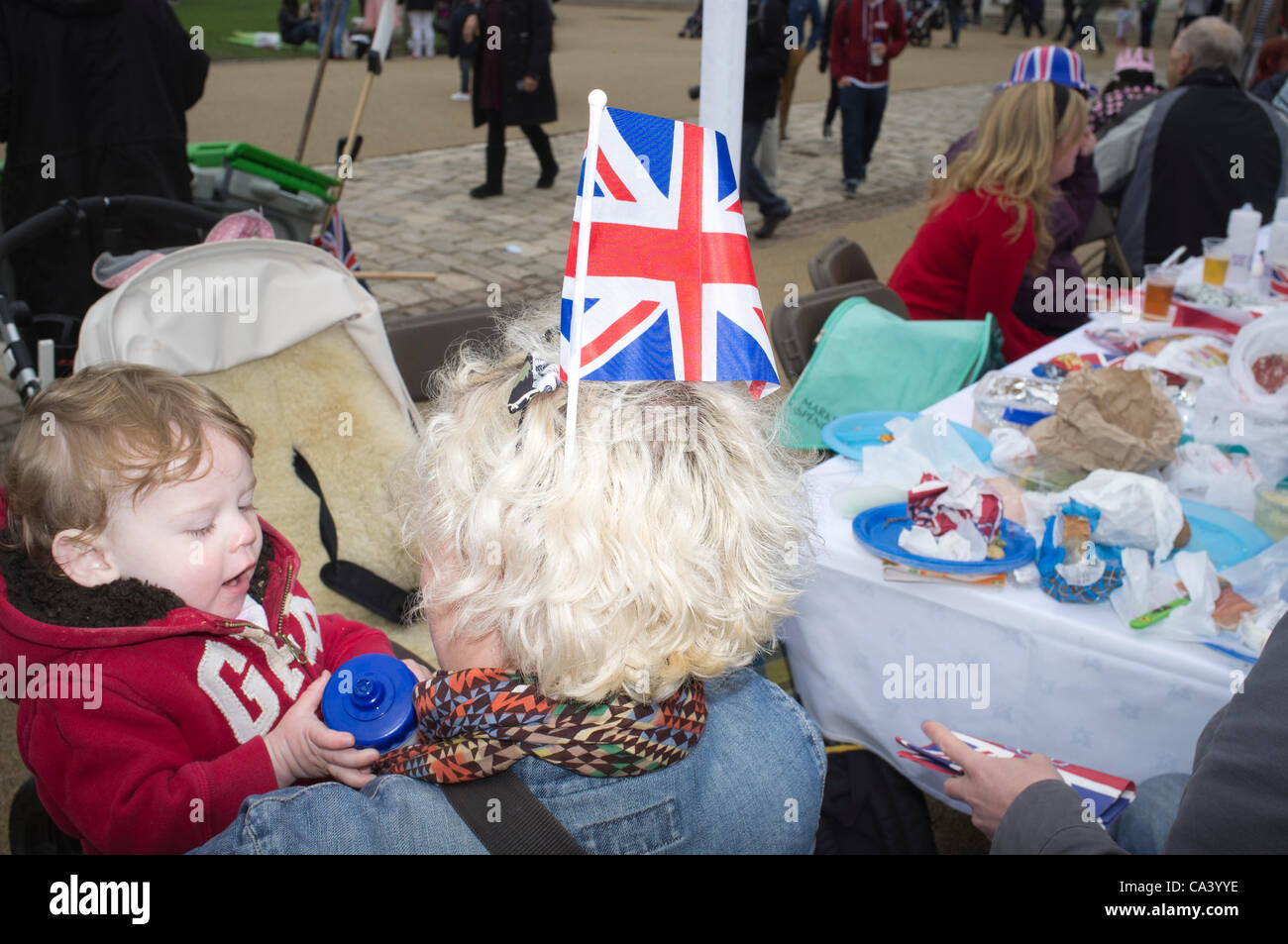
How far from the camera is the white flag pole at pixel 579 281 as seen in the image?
975 millimetres

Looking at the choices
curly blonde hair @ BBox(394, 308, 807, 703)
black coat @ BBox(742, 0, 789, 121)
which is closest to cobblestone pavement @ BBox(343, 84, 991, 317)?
black coat @ BBox(742, 0, 789, 121)

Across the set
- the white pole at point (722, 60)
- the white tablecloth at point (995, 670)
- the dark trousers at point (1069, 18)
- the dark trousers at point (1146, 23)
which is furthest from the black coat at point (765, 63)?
the dark trousers at point (1069, 18)

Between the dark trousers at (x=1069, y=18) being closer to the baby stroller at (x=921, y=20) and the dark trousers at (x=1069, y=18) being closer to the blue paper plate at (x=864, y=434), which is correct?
the baby stroller at (x=921, y=20)

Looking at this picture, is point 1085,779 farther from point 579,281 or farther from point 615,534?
point 579,281

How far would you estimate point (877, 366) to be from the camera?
284 cm

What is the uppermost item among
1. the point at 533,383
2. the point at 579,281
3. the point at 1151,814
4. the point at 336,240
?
the point at 579,281

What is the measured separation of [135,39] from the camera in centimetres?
374

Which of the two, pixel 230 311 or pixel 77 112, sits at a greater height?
pixel 77 112

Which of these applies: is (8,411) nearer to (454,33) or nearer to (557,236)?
(557,236)

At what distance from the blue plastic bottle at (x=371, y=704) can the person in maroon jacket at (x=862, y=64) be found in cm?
797

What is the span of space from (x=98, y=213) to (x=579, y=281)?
2.10 m

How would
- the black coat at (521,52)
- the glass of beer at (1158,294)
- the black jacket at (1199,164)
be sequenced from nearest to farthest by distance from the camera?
the glass of beer at (1158,294)
the black jacket at (1199,164)
the black coat at (521,52)

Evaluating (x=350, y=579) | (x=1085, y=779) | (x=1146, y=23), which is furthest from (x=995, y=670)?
(x=1146, y=23)
